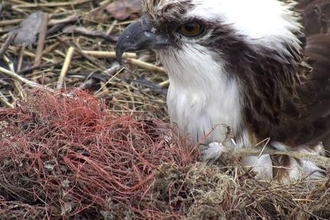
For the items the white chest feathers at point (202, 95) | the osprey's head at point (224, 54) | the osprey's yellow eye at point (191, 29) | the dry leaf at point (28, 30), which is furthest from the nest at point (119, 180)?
the dry leaf at point (28, 30)

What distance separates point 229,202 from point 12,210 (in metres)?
0.98

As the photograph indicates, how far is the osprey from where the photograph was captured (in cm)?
483

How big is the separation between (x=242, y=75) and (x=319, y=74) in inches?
20.2

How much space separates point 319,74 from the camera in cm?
516

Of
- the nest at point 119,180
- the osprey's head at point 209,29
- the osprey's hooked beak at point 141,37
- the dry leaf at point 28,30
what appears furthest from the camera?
the dry leaf at point 28,30

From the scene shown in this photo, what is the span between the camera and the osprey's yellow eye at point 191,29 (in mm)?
4816

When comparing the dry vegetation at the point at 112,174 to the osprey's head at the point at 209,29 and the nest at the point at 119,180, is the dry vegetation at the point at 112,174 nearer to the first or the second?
the nest at the point at 119,180

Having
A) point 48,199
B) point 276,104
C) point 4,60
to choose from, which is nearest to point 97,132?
point 48,199

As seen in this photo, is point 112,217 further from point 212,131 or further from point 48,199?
point 212,131

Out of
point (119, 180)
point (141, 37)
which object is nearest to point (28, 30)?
point (141, 37)

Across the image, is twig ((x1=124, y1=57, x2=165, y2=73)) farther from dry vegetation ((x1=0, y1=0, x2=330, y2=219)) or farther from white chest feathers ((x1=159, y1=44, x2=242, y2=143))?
white chest feathers ((x1=159, y1=44, x2=242, y2=143))

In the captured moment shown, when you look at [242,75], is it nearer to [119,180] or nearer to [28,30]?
[119,180]

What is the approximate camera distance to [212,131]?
16.3 ft

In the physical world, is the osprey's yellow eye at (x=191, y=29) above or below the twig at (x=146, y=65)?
above
